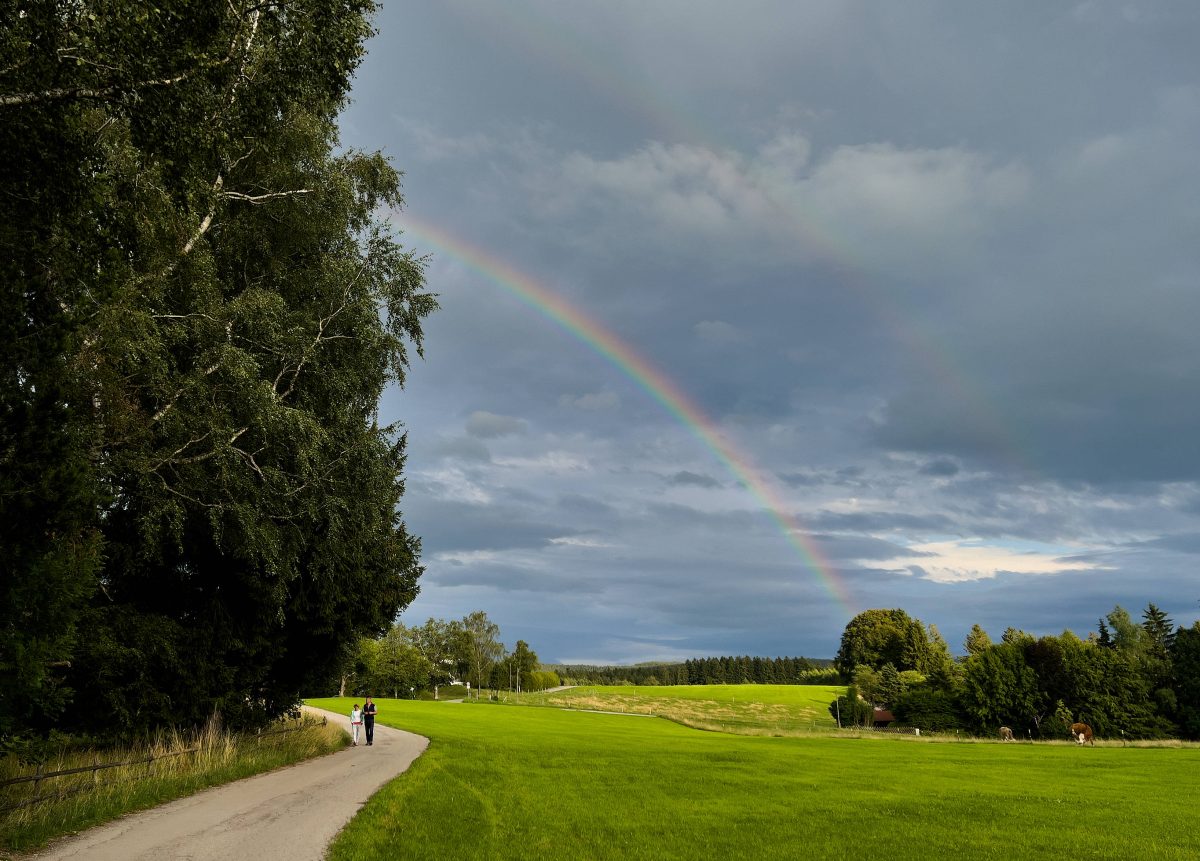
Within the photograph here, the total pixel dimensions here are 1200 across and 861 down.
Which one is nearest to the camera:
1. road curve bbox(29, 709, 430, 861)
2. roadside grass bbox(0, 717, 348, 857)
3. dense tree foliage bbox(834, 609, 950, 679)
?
road curve bbox(29, 709, 430, 861)

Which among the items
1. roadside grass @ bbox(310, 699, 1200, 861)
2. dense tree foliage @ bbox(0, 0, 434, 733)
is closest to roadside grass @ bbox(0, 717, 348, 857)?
dense tree foliage @ bbox(0, 0, 434, 733)

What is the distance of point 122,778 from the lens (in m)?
17.1

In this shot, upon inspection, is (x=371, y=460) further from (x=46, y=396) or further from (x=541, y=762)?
(x=541, y=762)

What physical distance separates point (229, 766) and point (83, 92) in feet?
63.5

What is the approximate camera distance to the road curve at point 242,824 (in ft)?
38.1

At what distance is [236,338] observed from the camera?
22375 millimetres

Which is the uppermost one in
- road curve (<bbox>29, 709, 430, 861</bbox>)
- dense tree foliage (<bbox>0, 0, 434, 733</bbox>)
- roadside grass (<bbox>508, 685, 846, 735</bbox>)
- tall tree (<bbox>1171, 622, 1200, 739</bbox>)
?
dense tree foliage (<bbox>0, 0, 434, 733</bbox>)

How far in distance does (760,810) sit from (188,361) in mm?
21125

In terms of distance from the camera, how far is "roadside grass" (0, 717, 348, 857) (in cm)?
1291

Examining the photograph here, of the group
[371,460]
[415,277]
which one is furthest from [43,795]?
[415,277]

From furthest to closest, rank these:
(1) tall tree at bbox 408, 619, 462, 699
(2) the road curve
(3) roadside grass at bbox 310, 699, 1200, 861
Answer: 1. (1) tall tree at bbox 408, 619, 462, 699
2. (3) roadside grass at bbox 310, 699, 1200, 861
3. (2) the road curve

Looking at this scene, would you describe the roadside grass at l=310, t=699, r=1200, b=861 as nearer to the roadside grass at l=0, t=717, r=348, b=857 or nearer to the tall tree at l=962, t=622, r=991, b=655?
the roadside grass at l=0, t=717, r=348, b=857

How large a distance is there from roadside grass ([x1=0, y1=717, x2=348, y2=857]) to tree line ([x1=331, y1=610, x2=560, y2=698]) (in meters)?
94.9

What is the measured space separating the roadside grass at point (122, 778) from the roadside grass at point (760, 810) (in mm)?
4894
